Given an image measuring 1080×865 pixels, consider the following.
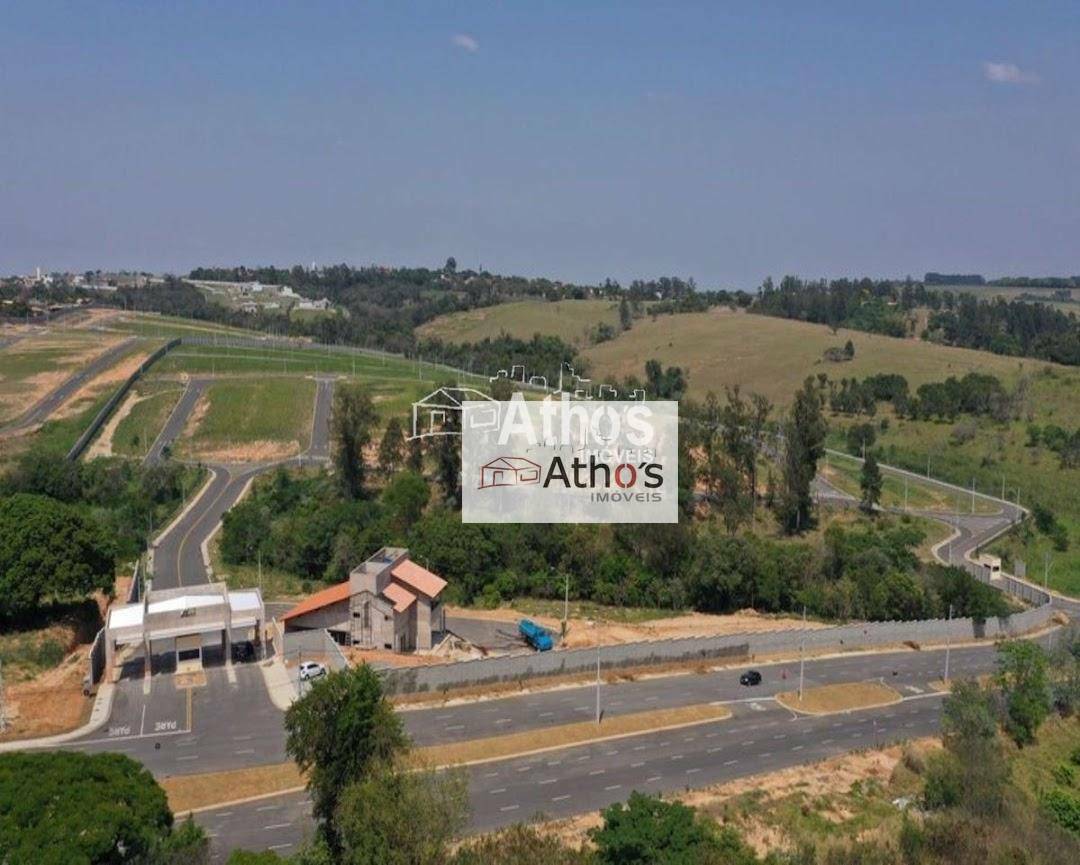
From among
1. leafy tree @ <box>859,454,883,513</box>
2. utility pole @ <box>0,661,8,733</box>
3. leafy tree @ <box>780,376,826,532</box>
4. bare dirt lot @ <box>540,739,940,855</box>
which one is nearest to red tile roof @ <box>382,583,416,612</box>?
utility pole @ <box>0,661,8,733</box>

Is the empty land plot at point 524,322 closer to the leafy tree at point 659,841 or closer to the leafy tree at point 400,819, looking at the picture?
the leafy tree at point 659,841

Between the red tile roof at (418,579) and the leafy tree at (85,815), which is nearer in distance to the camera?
the leafy tree at (85,815)

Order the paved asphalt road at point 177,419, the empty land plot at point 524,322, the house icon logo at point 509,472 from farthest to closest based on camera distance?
the empty land plot at point 524,322 → the paved asphalt road at point 177,419 → the house icon logo at point 509,472

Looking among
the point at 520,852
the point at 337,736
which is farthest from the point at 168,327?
the point at 520,852

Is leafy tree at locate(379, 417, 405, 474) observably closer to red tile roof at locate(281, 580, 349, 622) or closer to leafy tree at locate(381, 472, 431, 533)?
leafy tree at locate(381, 472, 431, 533)

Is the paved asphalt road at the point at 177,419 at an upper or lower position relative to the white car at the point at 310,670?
upper

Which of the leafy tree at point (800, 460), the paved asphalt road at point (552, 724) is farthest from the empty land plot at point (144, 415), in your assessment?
the leafy tree at point (800, 460)

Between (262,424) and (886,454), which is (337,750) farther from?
(886,454)
